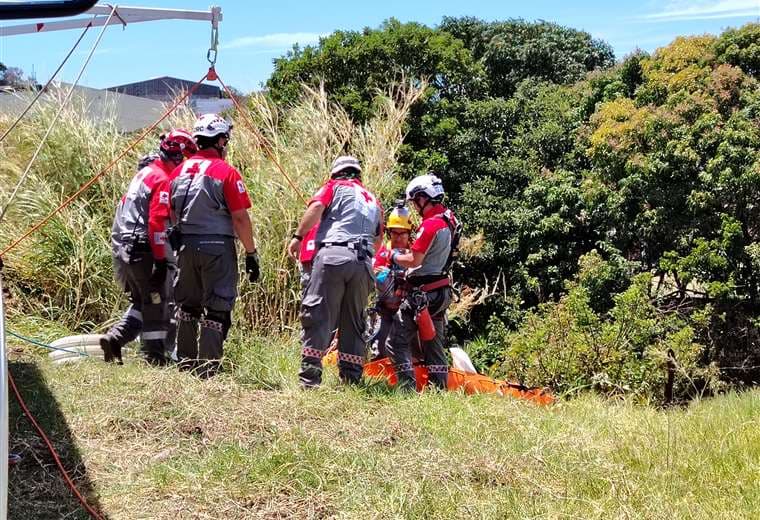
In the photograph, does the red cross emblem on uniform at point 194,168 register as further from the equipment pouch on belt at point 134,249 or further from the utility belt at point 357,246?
the utility belt at point 357,246

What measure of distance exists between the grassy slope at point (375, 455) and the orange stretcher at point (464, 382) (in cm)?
89

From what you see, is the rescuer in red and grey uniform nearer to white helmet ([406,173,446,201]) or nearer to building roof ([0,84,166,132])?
white helmet ([406,173,446,201])

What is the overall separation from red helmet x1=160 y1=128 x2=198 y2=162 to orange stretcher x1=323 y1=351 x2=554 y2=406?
2033 millimetres

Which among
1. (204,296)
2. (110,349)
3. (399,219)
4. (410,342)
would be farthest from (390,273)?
(110,349)

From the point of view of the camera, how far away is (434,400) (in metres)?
5.23

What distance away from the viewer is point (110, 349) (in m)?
6.23

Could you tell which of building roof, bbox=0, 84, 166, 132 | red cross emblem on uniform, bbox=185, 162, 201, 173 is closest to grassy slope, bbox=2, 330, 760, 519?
red cross emblem on uniform, bbox=185, 162, 201, 173

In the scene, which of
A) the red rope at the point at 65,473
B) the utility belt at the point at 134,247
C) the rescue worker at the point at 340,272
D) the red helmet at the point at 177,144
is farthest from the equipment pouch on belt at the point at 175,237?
the red rope at the point at 65,473

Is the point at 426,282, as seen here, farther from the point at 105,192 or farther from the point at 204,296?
the point at 105,192

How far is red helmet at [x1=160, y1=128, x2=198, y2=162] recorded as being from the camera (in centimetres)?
643

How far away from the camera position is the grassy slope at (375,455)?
357 cm

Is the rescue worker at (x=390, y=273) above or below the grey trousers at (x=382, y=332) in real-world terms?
above

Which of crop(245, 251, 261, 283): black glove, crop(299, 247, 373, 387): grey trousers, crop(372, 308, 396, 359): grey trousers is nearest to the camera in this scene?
crop(299, 247, 373, 387): grey trousers

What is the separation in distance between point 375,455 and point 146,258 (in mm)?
3102
